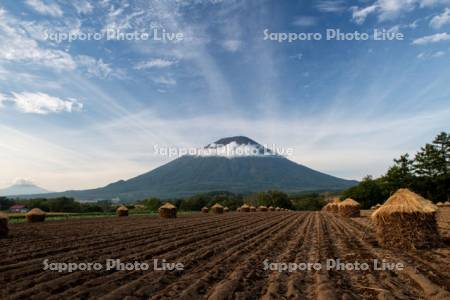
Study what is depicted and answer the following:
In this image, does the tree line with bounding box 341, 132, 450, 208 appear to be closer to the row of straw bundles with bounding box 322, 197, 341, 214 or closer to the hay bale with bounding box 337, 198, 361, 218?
the row of straw bundles with bounding box 322, 197, 341, 214

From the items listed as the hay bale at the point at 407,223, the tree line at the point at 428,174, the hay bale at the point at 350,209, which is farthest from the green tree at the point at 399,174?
the hay bale at the point at 407,223

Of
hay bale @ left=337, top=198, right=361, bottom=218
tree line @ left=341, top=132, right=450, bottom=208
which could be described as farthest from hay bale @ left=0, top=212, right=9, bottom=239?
tree line @ left=341, top=132, right=450, bottom=208

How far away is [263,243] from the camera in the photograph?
499 inches

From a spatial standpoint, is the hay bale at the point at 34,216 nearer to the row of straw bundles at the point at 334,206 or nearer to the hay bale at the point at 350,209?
the hay bale at the point at 350,209

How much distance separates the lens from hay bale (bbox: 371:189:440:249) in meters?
10.6

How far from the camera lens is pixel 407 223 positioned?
35.4 ft

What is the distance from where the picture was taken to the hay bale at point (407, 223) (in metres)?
10.6

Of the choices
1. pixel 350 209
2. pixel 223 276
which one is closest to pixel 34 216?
pixel 223 276

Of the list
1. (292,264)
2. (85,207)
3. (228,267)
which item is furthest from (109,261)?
(85,207)

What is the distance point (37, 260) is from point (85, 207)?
186 feet

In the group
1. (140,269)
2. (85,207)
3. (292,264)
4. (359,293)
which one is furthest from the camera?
(85,207)

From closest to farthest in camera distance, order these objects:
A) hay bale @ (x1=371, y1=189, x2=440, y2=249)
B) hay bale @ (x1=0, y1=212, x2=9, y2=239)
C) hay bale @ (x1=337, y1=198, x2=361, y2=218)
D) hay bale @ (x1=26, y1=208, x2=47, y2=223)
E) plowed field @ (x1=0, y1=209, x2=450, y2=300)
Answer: plowed field @ (x1=0, y1=209, x2=450, y2=300), hay bale @ (x1=371, y1=189, x2=440, y2=249), hay bale @ (x1=0, y1=212, x2=9, y2=239), hay bale @ (x1=26, y1=208, x2=47, y2=223), hay bale @ (x1=337, y1=198, x2=361, y2=218)

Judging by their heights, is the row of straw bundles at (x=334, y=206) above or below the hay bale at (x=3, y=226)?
below

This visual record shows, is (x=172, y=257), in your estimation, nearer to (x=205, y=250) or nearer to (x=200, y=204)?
(x=205, y=250)
